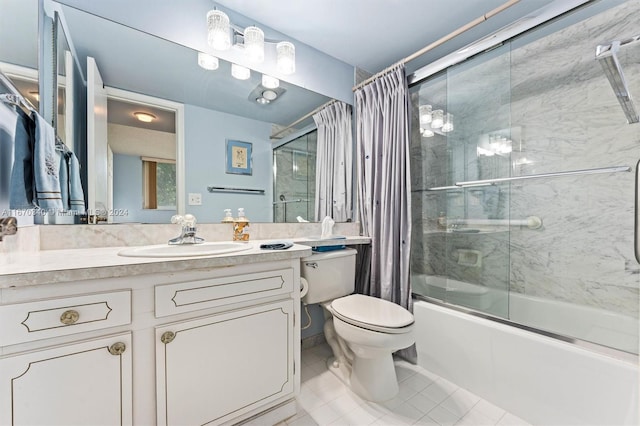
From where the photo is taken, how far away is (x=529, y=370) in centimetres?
121

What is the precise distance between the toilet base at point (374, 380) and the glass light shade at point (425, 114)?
1618 mm

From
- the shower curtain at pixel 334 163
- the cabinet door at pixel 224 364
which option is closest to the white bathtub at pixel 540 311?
the shower curtain at pixel 334 163

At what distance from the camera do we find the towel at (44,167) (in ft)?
2.69

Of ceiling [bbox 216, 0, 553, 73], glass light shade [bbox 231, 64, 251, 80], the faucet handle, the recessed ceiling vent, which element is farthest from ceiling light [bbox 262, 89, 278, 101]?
the faucet handle

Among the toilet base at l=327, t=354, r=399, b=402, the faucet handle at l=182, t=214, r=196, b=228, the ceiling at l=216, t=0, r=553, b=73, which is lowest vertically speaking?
the toilet base at l=327, t=354, r=399, b=402

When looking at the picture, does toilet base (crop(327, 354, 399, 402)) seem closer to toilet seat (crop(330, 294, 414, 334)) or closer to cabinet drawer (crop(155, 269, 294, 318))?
toilet seat (crop(330, 294, 414, 334))

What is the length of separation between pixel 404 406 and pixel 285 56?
2.11m

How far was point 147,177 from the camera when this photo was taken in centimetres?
130

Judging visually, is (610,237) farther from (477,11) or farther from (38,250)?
(38,250)

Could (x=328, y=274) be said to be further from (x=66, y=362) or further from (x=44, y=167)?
(x=44, y=167)

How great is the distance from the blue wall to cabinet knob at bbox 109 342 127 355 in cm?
74

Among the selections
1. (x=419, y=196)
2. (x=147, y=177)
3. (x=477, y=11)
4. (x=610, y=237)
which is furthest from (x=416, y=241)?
(x=147, y=177)

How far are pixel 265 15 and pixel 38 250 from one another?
167cm

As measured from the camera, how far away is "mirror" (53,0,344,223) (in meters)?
1.22
